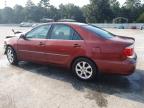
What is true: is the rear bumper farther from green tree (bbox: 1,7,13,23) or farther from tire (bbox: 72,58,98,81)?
green tree (bbox: 1,7,13,23)

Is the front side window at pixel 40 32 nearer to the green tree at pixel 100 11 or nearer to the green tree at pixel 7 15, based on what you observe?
the green tree at pixel 100 11

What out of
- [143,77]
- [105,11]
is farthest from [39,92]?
[105,11]

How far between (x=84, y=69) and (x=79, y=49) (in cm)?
52

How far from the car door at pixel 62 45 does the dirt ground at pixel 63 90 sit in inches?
21.6

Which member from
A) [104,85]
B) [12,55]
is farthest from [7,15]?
[104,85]

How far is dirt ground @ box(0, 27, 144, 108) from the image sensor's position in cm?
517

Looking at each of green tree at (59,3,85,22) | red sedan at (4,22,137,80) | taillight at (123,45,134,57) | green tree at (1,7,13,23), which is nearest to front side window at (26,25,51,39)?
red sedan at (4,22,137,80)

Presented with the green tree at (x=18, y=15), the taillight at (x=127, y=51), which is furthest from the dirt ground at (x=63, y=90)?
the green tree at (x=18, y=15)

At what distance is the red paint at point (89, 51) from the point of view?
601 cm

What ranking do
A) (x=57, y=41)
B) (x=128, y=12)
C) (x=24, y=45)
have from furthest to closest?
(x=128, y=12)
(x=24, y=45)
(x=57, y=41)

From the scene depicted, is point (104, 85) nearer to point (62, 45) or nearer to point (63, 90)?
point (63, 90)

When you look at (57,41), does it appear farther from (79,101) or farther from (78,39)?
(79,101)

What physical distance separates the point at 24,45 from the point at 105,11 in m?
68.2

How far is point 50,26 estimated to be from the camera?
23.9 feet
